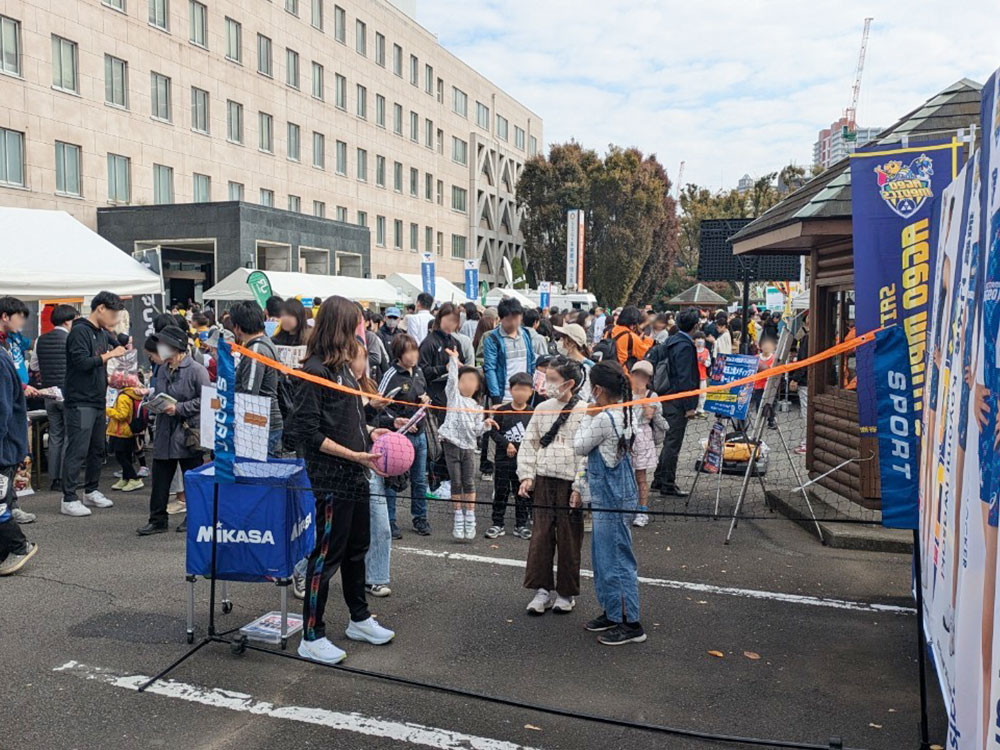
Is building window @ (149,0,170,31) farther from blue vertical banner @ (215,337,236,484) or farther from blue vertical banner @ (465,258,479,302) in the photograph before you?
blue vertical banner @ (215,337,236,484)

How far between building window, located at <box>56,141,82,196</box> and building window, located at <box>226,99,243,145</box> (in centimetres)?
783

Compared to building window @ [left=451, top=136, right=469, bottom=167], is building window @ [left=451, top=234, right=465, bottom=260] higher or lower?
lower

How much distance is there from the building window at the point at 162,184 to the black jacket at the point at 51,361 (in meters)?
24.0

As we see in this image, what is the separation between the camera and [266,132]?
37.1 metres

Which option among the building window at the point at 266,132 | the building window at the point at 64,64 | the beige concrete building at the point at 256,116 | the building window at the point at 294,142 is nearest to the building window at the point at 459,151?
the beige concrete building at the point at 256,116

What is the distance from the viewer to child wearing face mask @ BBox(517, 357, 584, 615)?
229 inches

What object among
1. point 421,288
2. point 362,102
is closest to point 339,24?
point 362,102

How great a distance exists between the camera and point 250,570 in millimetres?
4988

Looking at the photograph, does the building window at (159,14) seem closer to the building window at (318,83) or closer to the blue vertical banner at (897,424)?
the building window at (318,83)

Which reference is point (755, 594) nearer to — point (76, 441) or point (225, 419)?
point (225, 419)

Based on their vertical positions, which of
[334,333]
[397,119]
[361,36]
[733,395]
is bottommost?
[733,395]

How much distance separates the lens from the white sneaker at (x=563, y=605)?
19.1 ft

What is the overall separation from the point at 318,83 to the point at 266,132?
5515mm

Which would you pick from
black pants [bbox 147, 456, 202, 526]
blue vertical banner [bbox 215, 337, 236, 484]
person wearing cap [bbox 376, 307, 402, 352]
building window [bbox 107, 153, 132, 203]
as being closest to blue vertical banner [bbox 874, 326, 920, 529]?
blue vertical banner [bbox 215, 337, 236, 484]
